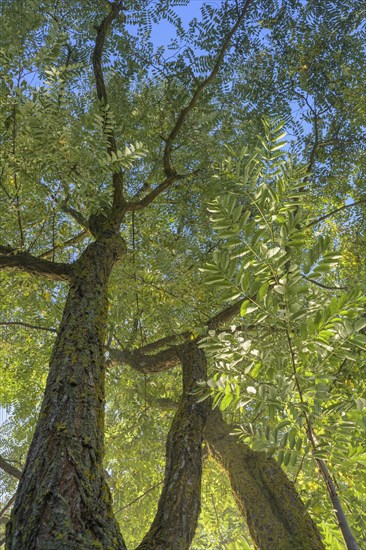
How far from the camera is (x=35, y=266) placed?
3449 mm

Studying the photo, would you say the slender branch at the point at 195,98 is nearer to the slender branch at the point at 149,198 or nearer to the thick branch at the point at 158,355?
the slender branch at the point at 149,198

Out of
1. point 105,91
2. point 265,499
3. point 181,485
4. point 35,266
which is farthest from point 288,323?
point 105,91

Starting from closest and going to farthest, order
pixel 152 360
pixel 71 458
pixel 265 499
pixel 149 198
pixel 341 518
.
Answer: pixel 341 518 → pixel 71 458 → pixel 265 499 → pixel 149 198 → pixel 152 360

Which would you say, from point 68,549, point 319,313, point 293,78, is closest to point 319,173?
point 293,78

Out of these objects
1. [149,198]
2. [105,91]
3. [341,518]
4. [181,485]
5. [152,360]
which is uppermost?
[105,91]

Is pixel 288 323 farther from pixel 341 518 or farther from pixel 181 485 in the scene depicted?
pixel 181 485

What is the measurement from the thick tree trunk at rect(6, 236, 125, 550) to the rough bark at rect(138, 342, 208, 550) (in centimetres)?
49

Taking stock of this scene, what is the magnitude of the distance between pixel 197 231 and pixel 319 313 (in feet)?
14.3

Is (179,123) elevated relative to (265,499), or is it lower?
elevated

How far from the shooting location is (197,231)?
5.56 meters

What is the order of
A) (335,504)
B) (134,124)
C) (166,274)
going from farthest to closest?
(134,124) → (166,274) → (335,504)

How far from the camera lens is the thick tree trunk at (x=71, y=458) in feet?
4.69

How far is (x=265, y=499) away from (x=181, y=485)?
146cm

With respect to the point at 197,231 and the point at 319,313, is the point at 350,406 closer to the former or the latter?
the point at 319,313
